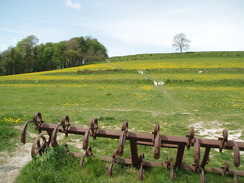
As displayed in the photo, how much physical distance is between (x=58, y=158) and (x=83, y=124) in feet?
15.2

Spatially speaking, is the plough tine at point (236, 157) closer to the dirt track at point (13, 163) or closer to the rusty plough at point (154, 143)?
the rusty plough at point (154, 143)

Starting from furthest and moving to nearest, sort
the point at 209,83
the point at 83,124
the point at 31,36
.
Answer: the point at 31,36
the point at 209,83
the point at 83,124

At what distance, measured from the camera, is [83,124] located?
30.3ft

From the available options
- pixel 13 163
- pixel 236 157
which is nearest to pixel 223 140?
pixel 236 157

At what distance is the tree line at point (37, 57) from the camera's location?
76375 mm

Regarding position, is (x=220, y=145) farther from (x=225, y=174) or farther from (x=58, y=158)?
(x=58, y=158)

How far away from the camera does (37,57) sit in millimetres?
88688

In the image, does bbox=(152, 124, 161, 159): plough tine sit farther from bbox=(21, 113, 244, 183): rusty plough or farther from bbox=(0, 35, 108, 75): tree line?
bbox=(0, 35, 108, 75): tree line

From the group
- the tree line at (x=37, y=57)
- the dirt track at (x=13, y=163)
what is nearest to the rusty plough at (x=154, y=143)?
the dirt track at (x=13, y=163)

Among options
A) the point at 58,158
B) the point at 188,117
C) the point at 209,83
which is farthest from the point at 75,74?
the point at 58,158

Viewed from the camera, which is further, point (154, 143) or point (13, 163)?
point (13, 163)

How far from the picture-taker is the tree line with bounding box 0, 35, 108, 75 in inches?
3007

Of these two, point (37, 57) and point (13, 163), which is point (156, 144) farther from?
point (37, 57)

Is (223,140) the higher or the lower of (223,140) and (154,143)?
the higher
